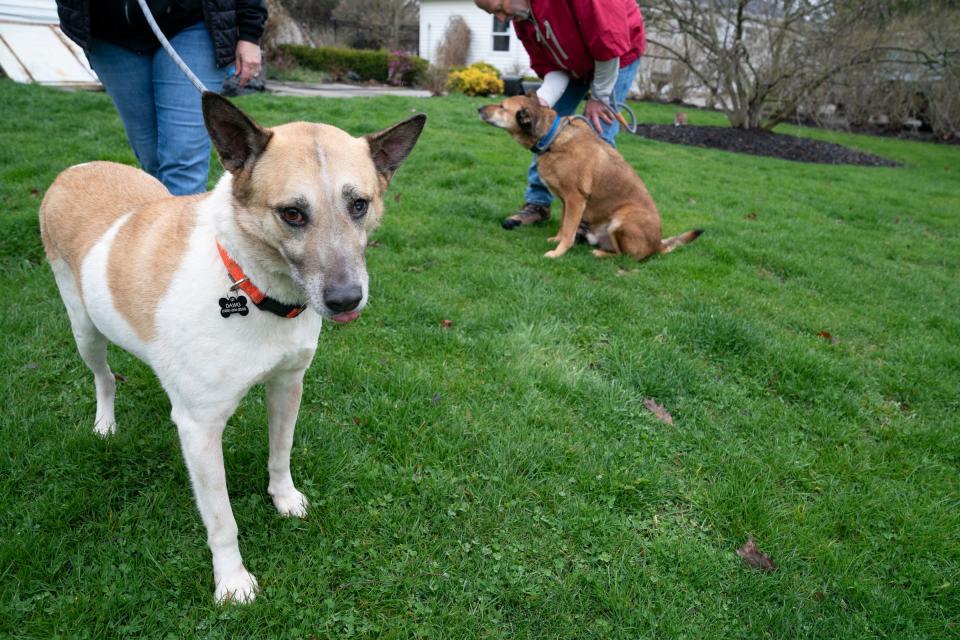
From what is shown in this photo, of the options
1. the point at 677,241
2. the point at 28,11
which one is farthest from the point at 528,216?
the point at 28,11

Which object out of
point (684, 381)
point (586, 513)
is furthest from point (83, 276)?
point (684, 381)

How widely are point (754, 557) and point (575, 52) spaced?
4.55 meters

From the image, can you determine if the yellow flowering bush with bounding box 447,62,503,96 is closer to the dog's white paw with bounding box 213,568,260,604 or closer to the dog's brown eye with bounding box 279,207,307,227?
the dog's brown eye with bounding box 279,207,307,227

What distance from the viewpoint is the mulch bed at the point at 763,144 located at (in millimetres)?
13102

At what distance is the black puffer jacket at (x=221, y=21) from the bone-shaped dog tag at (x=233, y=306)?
1971mm

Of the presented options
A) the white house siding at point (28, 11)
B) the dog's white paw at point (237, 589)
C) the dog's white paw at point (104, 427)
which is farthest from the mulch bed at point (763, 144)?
the white house siding at point (28, 11)

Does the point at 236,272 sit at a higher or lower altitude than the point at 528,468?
higher

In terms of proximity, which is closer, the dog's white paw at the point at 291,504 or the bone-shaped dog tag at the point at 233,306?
the bone-shaped dog tag at the point at 233,306

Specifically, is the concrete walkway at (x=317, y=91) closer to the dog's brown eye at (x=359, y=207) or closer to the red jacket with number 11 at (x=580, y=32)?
the red jacket with number 11 at (x=580, y=32)

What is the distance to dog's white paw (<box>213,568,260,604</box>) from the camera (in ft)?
6.53

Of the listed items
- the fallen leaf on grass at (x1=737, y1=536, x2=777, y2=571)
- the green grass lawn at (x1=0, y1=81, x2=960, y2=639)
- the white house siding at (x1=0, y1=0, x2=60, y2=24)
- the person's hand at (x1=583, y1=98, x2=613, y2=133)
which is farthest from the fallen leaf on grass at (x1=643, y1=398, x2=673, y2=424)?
the white house siding at (x1=0, y1=0, x2=60, y2=24)

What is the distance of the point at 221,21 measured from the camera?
300 centimetres

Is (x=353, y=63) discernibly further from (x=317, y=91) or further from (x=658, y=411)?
(x=658, y=411)

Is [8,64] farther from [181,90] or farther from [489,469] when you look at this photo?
[489,469]
